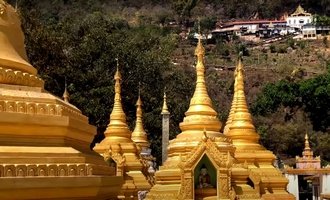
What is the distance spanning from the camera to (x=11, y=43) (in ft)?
26.9

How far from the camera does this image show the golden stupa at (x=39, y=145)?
258 inches

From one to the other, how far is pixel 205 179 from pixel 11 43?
549 centimetres

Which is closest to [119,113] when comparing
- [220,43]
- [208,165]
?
[208,165]

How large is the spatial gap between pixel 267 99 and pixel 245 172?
42.1m

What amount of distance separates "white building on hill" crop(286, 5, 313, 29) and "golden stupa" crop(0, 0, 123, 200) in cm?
9334

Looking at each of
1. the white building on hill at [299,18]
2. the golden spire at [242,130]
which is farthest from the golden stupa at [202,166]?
the white building on hill at [299,18]

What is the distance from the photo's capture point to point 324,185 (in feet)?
81.4

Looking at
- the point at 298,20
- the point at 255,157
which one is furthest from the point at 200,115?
the point at 298,20

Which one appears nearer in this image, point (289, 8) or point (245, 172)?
point (245, 172)

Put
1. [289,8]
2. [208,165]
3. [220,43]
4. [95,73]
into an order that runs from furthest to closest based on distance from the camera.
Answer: [289,8] → [220,43] → [95,73] → [208,165]

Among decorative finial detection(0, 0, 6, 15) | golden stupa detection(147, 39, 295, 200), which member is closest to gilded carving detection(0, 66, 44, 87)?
decorative finial detection(0, 0, 6, 15)

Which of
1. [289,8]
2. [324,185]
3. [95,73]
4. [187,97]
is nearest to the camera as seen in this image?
[324,185]

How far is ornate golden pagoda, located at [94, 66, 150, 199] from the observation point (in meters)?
15.5

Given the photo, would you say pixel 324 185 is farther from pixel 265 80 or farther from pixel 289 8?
pixel 289 8
